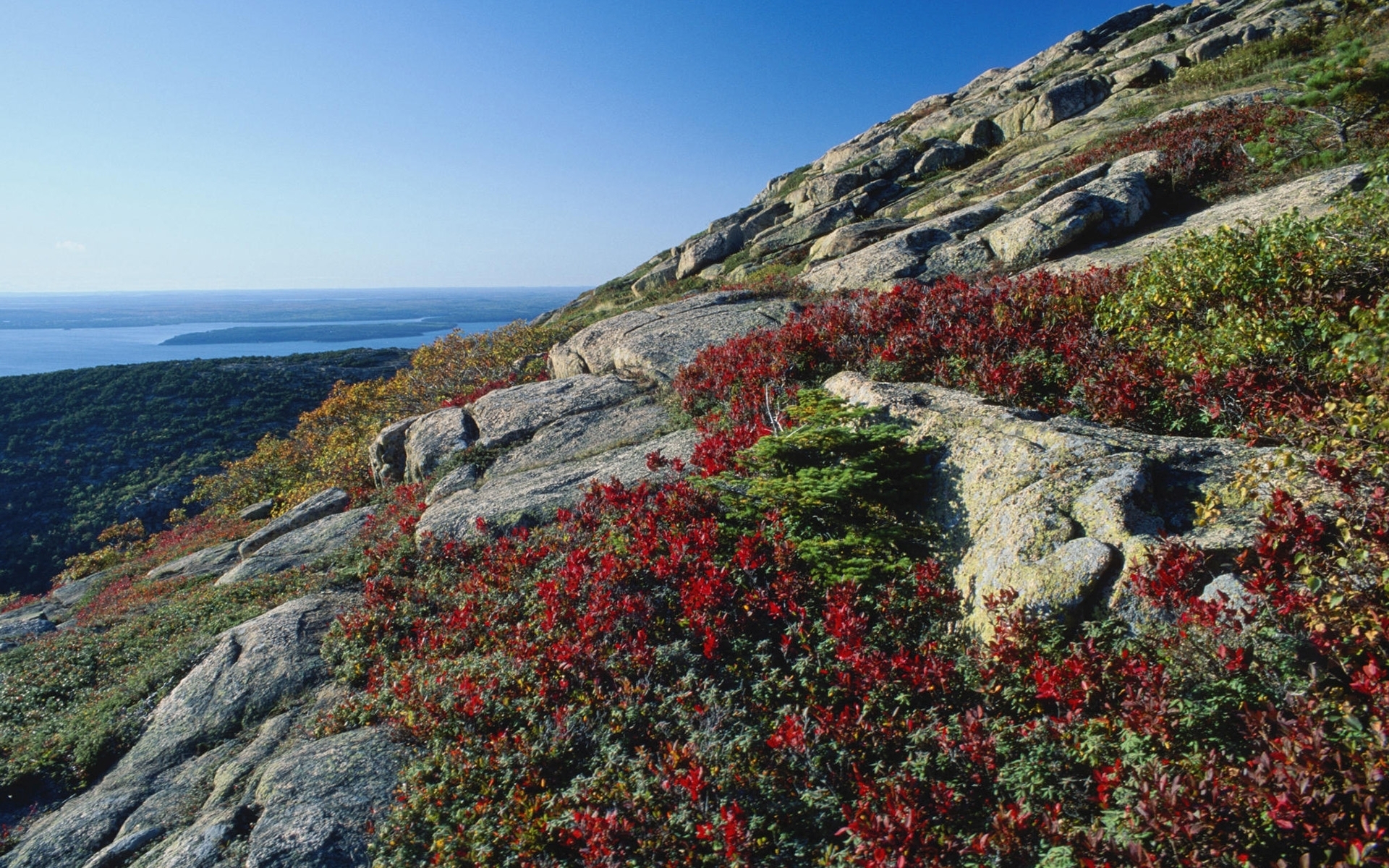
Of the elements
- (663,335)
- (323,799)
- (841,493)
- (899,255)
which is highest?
(899,255)

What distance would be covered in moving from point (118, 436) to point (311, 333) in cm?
11298

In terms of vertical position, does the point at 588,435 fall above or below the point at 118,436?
above

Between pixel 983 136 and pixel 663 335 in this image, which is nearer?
pixel 663 335

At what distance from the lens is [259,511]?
786 inches

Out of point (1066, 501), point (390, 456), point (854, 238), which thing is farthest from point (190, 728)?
point (854, 238)

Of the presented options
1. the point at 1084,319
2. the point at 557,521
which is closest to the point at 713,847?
the point at 557,521

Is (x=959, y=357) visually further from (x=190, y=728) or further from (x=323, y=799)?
(x=190, y=728)

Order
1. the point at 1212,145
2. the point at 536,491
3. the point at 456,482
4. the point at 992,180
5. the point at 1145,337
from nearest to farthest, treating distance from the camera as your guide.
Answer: the point at 1145,337 < the point at 536,491 < the point at 456,482 < the point at 1212,145 < the point at 992,180

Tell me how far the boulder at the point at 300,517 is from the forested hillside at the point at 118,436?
19924 millimetres

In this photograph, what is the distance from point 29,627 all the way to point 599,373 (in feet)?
42.8

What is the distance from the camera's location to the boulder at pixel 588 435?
1114 cm

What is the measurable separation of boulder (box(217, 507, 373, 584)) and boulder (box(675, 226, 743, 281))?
20864mm

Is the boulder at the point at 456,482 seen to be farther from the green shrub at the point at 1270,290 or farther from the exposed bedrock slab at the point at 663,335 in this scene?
the green shrub at the point at 1270,290

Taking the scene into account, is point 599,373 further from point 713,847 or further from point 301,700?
point 713,847
